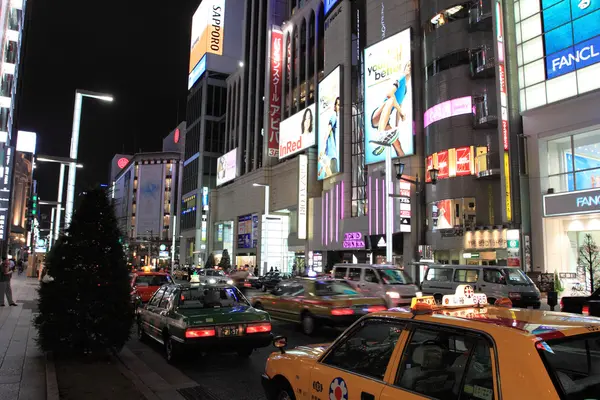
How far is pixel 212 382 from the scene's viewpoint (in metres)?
7.49

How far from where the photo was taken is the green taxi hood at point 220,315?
8.37 meters

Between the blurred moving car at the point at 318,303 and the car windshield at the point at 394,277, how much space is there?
2683mm

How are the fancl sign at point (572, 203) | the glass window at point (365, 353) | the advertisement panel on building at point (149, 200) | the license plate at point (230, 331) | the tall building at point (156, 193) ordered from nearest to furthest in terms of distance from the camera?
the glass window at point (365, 353), the license plate at point (230, 331), the fancl sign at point (572, 203), the tall building at point (156, 193), the advertisement panel on building at point (149, 200)

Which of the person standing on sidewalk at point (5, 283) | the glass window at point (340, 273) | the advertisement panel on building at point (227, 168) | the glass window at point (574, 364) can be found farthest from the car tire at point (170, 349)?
the advertisement panel on building at point (227, 168)

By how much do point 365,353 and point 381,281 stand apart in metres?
11.6

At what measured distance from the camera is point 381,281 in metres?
15.4

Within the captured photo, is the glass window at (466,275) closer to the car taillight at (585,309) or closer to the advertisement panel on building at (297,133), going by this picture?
the car taillight at (585,309)

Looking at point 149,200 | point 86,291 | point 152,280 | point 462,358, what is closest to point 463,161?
point 152,280

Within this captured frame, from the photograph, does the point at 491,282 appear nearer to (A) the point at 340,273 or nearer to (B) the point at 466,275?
(B) the point at 466,275

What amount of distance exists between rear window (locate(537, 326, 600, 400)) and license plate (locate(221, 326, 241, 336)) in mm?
6238

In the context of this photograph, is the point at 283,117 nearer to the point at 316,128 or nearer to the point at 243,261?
the point at 316,128

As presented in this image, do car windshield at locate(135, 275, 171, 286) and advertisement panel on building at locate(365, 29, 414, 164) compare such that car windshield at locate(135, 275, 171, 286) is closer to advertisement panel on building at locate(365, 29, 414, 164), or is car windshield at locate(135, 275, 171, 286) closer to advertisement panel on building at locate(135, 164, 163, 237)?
advertisement panel on building at locate(365, 29, 414, 164)

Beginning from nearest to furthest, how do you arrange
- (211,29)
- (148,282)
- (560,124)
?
(148,282) → (560,124) → (211,29)

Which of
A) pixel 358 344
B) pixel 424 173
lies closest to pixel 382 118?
pixel 424 173
